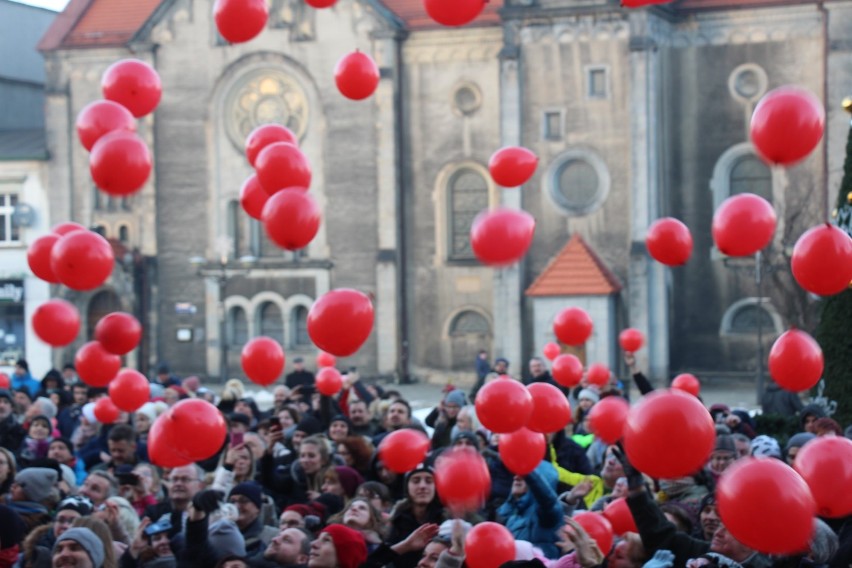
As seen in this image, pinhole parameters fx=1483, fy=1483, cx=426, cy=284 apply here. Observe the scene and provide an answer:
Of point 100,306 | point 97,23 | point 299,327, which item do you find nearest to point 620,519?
point 299,327

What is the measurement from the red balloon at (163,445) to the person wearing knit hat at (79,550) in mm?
1493

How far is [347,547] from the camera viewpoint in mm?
9219

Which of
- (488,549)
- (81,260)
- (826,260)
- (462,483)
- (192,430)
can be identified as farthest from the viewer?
(81,260)

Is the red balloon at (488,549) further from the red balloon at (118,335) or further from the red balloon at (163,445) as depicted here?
the red balloon at (118,335)

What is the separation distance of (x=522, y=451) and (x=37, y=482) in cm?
385

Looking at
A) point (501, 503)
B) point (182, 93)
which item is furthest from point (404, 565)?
point (182, 93)

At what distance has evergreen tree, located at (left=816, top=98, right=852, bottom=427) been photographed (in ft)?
55.3

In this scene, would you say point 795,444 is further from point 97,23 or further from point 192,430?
point 97,23

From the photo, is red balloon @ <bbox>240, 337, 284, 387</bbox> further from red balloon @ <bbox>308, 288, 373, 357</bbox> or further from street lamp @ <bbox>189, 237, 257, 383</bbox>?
street lamp @ <bbox>189, 237, 257, 383</bbox>

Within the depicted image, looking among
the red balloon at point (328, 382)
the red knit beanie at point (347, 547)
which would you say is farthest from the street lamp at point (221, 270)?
the red knit beanie at point (347, 547)

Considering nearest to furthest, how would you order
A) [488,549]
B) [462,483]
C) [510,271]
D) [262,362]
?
1. [488,549]
2. [462,483]
3. [262,362]
4. [510,271]

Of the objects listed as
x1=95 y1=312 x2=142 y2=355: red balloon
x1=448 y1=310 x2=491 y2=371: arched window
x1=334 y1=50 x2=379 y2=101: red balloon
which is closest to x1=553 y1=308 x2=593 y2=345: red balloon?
x1=334 y1=50 x2=379 y2=101: red balloon

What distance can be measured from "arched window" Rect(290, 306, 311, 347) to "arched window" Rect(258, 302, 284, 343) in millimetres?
546

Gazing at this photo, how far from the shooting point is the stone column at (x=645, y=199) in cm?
3672
